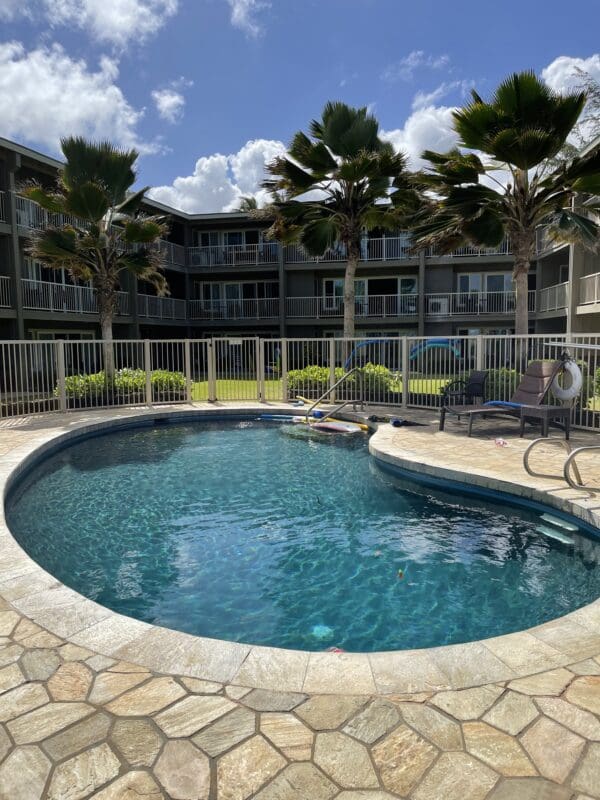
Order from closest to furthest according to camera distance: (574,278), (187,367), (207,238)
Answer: (187,367) < (574,278) < (207,238)

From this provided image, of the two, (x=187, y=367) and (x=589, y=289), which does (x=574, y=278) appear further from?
(x=187, y=367)

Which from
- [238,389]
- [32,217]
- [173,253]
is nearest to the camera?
[238,389]

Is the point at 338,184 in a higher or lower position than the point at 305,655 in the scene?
higher

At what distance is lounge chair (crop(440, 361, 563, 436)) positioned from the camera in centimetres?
846

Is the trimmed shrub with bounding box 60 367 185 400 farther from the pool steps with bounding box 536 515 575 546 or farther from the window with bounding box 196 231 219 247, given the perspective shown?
the window with bounding box 196 231 219 247

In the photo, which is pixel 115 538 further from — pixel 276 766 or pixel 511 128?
pixel 511 128

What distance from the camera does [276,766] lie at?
6.63 feet

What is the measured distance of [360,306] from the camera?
81.4ft

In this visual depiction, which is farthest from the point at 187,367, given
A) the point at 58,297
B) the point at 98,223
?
the point at 58,297

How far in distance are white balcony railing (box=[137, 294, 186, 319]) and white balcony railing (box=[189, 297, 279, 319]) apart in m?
0.80

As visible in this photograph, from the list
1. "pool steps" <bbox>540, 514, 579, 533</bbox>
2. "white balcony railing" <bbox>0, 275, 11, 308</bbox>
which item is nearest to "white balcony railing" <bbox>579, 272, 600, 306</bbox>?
"pool steps" <bbox>540, 514, 579, 533</bbox>

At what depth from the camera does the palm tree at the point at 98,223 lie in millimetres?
13008

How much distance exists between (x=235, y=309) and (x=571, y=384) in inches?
778

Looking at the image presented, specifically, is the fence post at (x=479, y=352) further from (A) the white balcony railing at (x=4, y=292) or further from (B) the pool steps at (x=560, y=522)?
(A) the white balcony railing at (x=4, y=292)
